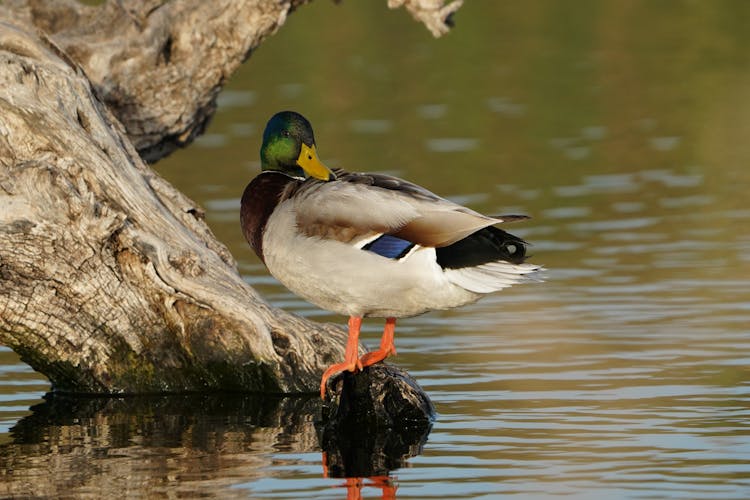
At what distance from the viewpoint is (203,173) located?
1745 centimetres

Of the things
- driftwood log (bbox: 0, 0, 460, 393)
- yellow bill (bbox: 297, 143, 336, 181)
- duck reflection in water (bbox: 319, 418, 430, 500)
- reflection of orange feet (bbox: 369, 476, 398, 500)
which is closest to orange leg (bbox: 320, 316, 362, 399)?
duck reflection in water (bbox: 319, 418, 430, 500)

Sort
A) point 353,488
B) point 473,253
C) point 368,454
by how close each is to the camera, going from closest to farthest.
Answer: point 353,488, point 473,253, point 368,454

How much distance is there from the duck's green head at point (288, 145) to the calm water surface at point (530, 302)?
1.27m

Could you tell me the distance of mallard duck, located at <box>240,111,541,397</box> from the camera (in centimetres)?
777

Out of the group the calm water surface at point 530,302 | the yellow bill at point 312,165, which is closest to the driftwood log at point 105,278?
the calm water surface at point 530,302

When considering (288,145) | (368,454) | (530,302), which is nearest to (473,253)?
(368,454)

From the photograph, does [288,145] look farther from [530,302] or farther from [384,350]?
[530,302]

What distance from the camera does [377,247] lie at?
25.9 ft

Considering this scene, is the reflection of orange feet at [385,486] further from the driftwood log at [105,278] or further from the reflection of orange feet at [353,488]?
the driftwood log at [105,278]

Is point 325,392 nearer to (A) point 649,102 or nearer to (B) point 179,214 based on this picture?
(B) point 179,214

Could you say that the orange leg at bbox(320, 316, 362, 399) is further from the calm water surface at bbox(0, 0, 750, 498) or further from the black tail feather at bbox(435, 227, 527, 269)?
the black tail feather at bbox(435, 227, 527, 269)

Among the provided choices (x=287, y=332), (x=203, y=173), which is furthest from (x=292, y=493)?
(x=203, y=173)

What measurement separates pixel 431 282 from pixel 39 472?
1.94 metres

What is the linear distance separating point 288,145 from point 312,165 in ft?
0.64
